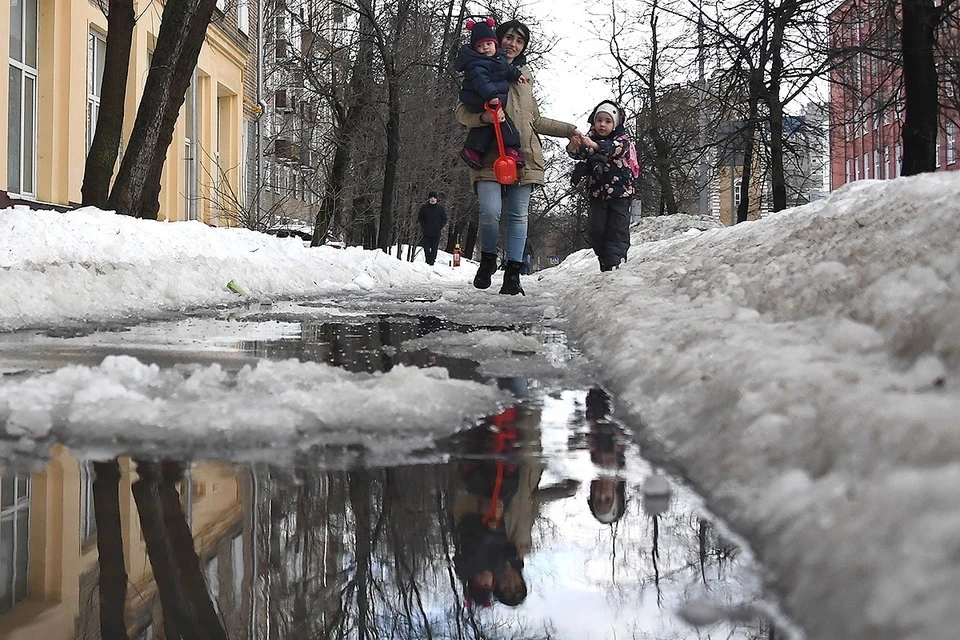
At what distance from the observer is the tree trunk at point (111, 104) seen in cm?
1165

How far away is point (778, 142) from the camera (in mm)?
19781

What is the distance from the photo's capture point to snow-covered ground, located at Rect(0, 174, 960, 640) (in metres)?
1.39

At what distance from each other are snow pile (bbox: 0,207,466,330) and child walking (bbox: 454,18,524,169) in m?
2.45

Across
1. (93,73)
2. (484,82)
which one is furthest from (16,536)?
(93,73)

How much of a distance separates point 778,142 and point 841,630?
64.3 ft

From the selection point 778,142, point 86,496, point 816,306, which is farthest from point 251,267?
point 778,142

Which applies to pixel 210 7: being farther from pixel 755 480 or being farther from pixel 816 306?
pixel 755 480

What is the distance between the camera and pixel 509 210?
29.5 ft

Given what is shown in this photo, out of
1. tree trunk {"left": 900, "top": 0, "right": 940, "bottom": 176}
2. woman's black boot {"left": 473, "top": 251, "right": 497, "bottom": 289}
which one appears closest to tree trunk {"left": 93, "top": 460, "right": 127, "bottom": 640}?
woman's black boot {"left": 473, "top": 251, "right": 497, "bottom": 289}

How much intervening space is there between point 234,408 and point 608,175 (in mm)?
7615

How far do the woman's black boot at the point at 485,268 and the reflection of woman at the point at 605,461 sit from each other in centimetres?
595

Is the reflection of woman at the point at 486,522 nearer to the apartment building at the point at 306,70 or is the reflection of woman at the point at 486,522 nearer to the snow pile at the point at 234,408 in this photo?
the snow pile at the point at 234,408

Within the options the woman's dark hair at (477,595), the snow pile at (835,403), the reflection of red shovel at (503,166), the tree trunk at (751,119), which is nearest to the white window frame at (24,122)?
the reflection of red shovel at (503,166)

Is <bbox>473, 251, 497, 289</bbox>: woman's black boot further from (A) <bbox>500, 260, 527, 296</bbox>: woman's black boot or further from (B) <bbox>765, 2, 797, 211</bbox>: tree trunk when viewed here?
(B) <bbox>765, 2, 797, 211</bbox>: tree trunk
